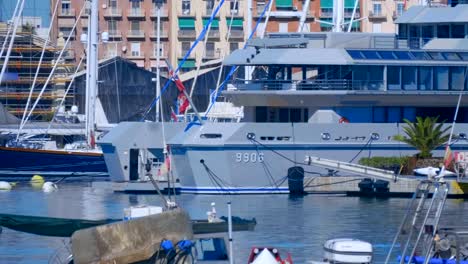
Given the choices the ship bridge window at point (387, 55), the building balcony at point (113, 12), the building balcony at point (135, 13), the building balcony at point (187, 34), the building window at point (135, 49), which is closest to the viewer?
the ship bridge window at point (387, 55)

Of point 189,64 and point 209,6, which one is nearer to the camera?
point 209,6

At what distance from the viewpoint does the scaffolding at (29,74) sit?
300ft

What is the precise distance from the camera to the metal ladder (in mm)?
24955

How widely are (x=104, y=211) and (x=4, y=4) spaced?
5125 cm

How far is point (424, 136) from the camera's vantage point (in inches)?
1951

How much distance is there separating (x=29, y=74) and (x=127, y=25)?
7.46 meters

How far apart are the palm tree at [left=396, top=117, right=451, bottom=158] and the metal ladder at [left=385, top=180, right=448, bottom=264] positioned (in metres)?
22.9

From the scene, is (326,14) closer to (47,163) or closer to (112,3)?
(112,3)

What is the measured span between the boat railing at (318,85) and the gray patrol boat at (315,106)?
3cm

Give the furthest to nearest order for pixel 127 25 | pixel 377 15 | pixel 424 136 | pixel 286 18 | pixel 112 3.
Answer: pixel 127 25, pixel 112 3, pixel 286 18, pixel 377 15, pixel 424 136

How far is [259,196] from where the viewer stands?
49500 millimetres

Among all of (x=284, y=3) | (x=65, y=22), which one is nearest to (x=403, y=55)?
(x=284, y=3)

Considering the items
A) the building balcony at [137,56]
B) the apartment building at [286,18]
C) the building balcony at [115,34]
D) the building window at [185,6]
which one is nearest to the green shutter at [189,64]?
the building window at [185,6]

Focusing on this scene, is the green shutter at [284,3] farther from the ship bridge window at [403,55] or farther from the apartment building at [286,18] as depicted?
the ship bridge window at [403,55]
